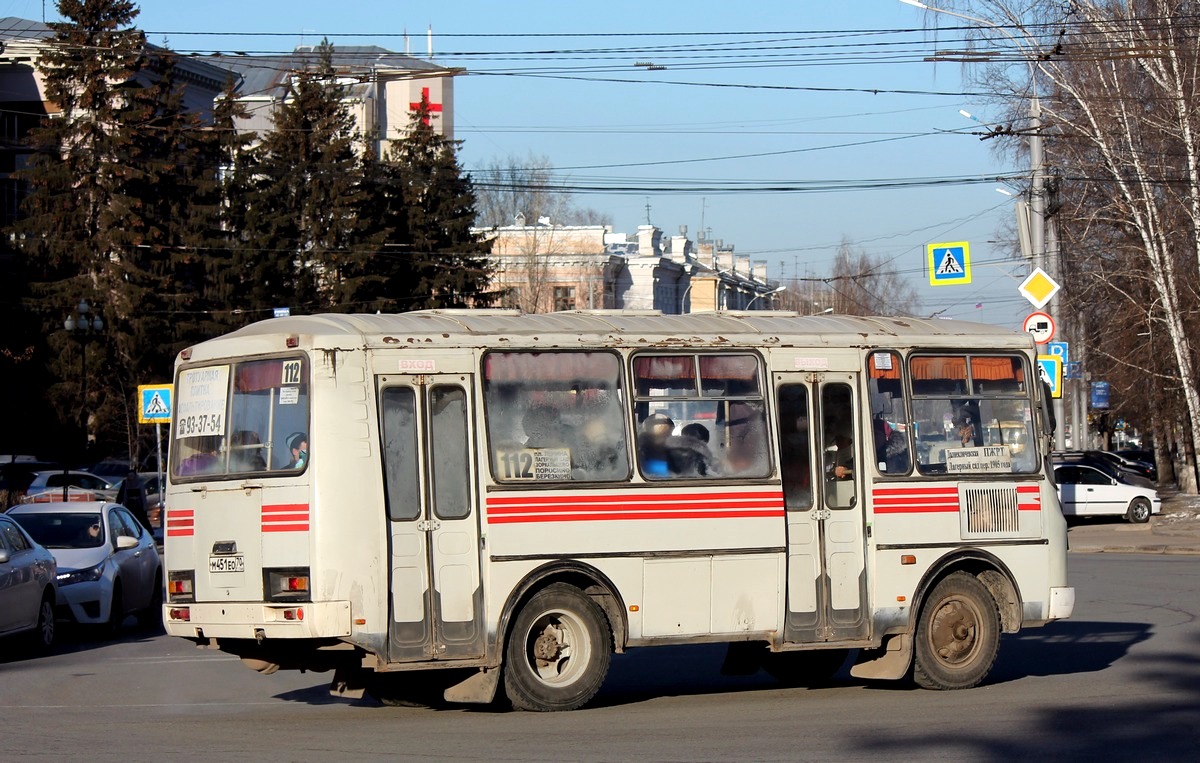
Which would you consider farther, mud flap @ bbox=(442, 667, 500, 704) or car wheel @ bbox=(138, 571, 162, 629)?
car wheel @ bbox=(138, 571, 162, 629)

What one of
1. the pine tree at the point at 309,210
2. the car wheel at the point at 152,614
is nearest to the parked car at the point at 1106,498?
the car wheel at the point at 152,614

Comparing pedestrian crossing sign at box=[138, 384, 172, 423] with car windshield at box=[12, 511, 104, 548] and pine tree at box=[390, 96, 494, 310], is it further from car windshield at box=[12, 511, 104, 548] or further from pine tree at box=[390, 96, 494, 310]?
pine tree at box=[390, 96, 494, 310]

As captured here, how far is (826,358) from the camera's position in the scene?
39.2 feet

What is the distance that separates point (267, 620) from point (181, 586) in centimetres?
95

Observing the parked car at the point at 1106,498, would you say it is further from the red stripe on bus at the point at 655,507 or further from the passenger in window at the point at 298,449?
the passenger in window at the point at 298,449

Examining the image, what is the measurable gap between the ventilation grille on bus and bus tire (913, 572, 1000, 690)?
1.41ft

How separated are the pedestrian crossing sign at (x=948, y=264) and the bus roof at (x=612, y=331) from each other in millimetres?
17530

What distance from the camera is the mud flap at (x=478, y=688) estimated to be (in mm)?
10578

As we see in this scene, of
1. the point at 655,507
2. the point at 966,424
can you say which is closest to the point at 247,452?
the point at 655,507

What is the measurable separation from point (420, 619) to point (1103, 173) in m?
33.2

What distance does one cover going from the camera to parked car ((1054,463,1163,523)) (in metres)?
37.2

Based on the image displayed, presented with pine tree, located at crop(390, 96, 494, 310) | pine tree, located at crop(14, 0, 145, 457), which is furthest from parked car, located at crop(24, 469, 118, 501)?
pine tree, located at crop(390, 96, 494, 310)

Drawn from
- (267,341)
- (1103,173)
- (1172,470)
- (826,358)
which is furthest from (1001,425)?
(1172,470)

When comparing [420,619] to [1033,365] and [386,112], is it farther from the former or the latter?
[386,112]
